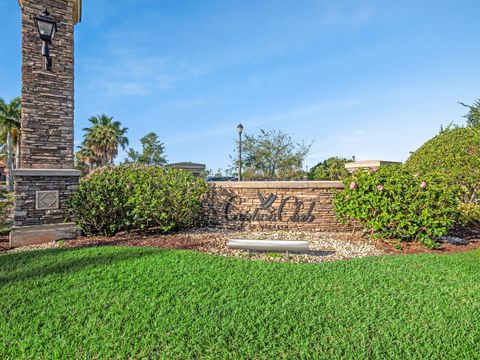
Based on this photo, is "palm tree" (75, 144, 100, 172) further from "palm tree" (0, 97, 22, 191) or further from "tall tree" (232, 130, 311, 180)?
"tall tree" (232, 130, 311, 180)

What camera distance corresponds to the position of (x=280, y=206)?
766 centimetres

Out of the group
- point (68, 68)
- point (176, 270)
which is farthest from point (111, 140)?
point (176, 270)

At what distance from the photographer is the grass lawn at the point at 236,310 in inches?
99.7

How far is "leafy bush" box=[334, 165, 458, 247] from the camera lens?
20.1ft

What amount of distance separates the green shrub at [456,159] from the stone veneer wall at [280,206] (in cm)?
249

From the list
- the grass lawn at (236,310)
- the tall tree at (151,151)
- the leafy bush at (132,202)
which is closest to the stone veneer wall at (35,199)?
the leafy bush at (132,202)

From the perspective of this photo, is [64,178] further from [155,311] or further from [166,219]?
[155,311]

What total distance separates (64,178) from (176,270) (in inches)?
170

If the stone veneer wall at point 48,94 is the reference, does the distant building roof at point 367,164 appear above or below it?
below

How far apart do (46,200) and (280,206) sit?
5270 mm

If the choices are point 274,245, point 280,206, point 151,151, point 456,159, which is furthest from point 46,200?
point 151,151

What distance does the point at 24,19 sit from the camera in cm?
677

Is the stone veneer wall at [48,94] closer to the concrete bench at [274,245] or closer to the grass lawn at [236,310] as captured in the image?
the grass lawn at [236,310]

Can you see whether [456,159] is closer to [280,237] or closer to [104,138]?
[280,237]
